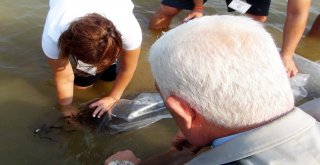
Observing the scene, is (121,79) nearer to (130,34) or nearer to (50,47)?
(130,34)

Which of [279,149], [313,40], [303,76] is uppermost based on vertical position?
[279,149]

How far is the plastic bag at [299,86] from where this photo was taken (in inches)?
112

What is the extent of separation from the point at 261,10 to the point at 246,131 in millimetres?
2674

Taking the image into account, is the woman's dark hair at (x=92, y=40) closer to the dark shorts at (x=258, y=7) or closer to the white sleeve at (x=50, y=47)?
the white sleeve at (x=50, y=47)

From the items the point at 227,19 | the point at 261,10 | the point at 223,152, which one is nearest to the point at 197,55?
the point at 227,19

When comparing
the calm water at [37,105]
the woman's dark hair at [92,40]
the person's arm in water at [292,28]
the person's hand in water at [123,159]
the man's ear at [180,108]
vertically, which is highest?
the man's ear at [180,108]

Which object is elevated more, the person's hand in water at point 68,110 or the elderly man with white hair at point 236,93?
the elderly man with white hair at point 236,93

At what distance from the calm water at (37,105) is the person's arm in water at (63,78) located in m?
0.17

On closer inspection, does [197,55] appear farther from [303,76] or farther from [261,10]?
[261,10]

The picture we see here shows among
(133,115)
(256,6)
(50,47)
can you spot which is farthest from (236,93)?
(256,6)

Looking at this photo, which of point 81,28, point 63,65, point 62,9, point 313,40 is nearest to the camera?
point 81,28

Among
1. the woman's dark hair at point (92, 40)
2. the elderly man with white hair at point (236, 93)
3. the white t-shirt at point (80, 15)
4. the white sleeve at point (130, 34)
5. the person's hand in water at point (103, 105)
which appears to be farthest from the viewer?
the person's hand in water at point (103, 105)

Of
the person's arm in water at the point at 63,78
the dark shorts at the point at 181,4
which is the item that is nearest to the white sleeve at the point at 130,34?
the person's arm in water at the point at 63,78

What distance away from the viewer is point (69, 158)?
7.85 ft
